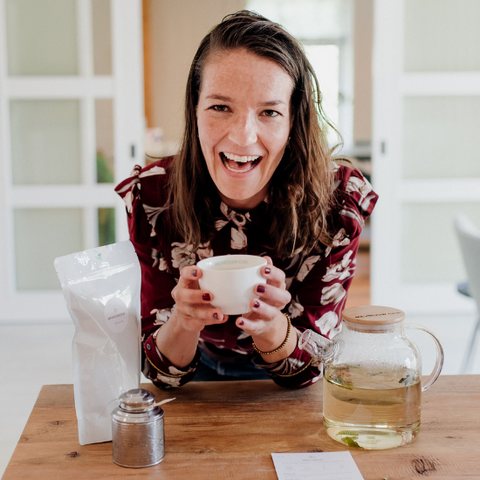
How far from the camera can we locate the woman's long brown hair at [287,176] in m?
1.17

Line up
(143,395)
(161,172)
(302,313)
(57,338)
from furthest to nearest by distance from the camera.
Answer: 1. (57,338)
2. (161,172)
3. (302,313)
4. (143,395)

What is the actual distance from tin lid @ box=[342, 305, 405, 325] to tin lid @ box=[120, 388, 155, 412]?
271mm

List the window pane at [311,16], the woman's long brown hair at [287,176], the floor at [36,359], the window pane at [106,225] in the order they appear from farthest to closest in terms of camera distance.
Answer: the window pane at [311,16] → the window pane at [106,225] → the floor at [36,359] → the woman's long brown hair at [287,176]

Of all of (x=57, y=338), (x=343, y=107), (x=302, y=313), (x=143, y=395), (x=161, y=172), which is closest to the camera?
(x=143, y=395)

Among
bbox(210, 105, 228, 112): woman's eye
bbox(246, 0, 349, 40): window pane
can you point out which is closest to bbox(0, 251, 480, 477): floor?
bbox(210, 105, 228, 112): woman's eye

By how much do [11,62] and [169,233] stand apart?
2.56m

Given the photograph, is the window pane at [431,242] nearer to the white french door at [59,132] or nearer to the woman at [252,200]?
the white french door at [59,132]

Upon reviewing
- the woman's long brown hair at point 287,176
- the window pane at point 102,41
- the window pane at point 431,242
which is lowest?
the window pane at point 431,242

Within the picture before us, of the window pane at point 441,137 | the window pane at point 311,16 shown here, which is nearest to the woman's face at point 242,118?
the window pane at point 441,137

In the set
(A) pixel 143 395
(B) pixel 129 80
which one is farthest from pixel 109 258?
(B) pixel 129 80

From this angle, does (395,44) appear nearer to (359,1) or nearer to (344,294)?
(344,294)

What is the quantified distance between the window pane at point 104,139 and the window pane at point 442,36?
1710mm

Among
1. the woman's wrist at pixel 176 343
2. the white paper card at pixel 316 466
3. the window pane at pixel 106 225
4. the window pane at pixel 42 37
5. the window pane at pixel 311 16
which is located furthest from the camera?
the window pane at pixel 311 16

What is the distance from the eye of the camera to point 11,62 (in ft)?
10.9
